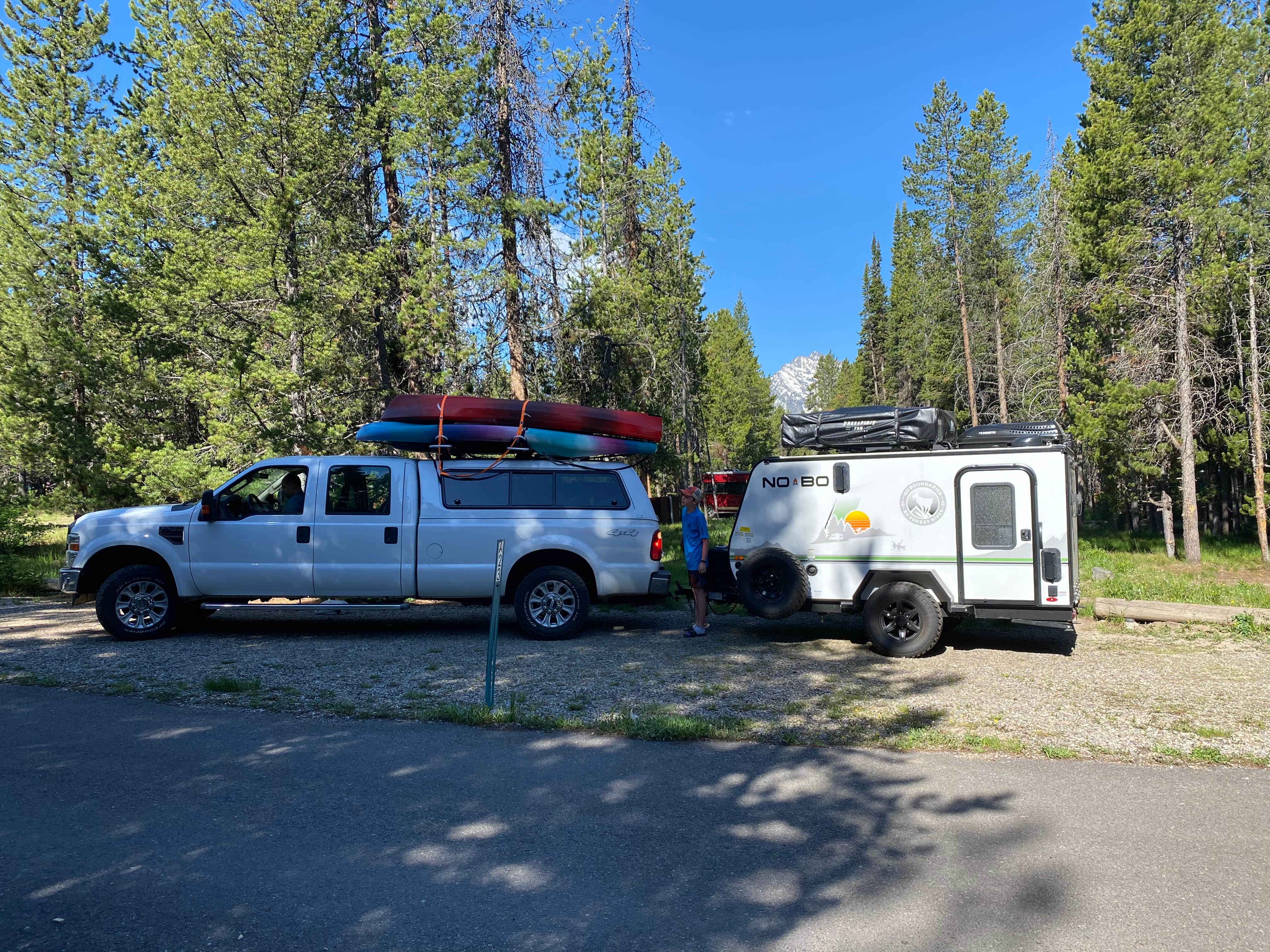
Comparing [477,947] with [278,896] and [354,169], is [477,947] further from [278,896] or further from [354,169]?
[354,169]

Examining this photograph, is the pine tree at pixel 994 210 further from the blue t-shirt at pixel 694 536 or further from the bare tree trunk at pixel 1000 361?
the blue t-shirt at pixel 694 536

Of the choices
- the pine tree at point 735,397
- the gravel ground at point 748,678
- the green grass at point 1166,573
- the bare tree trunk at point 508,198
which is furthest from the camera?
the pine tree at point 735,397

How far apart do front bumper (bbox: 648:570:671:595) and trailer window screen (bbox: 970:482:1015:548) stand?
341 cm

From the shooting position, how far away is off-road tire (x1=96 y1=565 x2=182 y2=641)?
9.38 m

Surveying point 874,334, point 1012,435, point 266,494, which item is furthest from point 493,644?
point 874,334

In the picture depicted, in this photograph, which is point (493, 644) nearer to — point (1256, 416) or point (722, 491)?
point (1256, 416)

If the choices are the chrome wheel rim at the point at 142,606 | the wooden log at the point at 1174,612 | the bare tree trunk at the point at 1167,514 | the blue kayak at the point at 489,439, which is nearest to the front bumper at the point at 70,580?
the chrome wheel rim at the point at 142,606

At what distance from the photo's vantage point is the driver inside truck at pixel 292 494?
31.8 feet

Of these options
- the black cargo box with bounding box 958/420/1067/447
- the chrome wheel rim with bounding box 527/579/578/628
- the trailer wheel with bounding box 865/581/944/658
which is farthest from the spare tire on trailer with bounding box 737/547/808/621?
the black cargo box with bounding box 958/420/1067/447

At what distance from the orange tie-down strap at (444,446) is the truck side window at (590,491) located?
666mm

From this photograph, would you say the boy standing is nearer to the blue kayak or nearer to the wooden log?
the blue kayak

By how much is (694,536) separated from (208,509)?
226 inches

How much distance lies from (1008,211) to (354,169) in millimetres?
36604

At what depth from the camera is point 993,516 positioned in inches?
337
